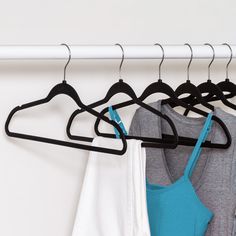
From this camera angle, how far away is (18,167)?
1244 mm

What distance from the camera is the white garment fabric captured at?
1069 mm

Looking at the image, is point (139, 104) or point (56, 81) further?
point (56, 81)

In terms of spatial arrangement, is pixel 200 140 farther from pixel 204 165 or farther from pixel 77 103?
pixel 77 103

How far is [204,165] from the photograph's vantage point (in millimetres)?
1211

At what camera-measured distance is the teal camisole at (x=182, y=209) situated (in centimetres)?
112

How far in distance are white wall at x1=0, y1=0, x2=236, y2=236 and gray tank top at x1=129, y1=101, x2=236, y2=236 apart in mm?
112

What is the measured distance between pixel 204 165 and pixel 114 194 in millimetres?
213

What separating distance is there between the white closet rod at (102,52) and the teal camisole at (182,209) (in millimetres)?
154

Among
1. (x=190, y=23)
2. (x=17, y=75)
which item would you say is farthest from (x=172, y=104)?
(x=17, y=75)

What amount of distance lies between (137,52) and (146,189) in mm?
280

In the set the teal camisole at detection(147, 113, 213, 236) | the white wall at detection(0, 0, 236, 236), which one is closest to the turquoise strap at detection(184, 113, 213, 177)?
the teal camisole at detection(147, 113, 213, 236)

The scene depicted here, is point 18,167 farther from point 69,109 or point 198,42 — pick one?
point 198,42

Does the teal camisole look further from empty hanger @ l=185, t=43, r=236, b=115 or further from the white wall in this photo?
the white wall

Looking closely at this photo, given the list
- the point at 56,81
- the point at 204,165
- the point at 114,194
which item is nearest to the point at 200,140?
the point at 204,165
